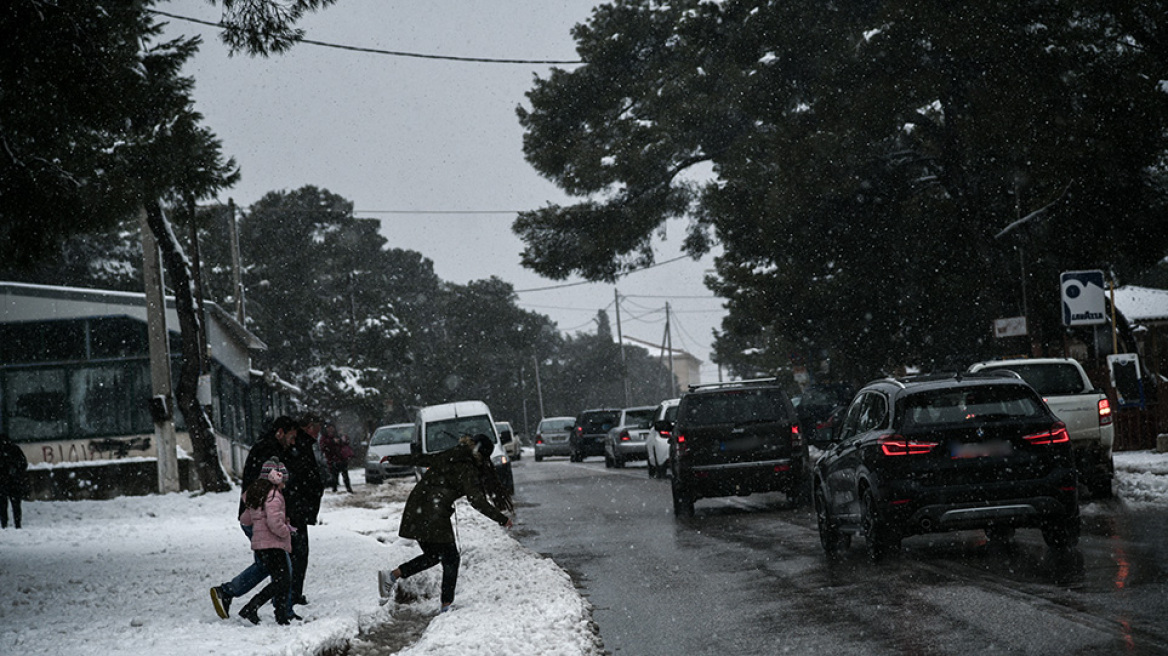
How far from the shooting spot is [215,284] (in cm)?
6075

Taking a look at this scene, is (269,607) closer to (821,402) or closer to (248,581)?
(248,581)

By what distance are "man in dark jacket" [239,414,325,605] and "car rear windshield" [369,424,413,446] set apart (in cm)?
2651

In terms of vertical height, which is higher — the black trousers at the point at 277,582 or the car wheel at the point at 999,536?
the black trousers at the point at 277,582

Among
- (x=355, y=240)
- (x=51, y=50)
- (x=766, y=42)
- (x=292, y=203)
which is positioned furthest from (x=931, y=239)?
(x=355, y=240)

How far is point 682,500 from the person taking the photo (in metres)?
17.5

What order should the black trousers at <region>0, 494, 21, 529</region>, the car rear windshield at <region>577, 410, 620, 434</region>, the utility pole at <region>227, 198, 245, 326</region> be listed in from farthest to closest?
the car rear windshield at <region>577, 410, 620, 434</region>, the utility pole at <region>227, 198, 245, 326</region>, the black trousers at <region>0, 494, 21, 529</region>

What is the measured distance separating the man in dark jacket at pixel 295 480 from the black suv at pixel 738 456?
7849 millimetres

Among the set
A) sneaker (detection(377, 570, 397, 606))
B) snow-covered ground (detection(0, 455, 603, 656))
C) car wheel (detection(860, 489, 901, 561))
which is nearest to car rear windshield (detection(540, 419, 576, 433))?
snow-covered ground (detection(0, 455, 603, 656))

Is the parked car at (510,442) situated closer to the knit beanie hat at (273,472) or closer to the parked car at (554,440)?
the parked car at (554,440)

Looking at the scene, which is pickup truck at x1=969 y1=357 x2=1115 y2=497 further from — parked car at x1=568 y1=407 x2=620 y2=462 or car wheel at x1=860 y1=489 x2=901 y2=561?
parked car at x1=568 y1=407 x2=620 y2=462

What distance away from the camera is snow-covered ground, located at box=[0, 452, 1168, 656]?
8383 millimetres

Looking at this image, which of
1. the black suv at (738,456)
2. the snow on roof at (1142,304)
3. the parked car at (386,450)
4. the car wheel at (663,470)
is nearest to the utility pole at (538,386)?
the snow on roof at (1142,304)

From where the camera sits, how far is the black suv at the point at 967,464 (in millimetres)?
10258

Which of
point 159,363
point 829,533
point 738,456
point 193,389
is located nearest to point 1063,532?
point 829,533
